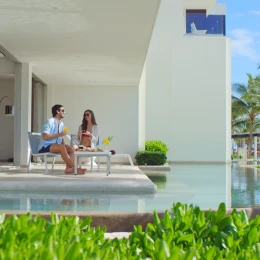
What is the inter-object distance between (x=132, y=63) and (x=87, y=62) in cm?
109

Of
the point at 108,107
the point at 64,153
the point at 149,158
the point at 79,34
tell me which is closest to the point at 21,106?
the point at 64,153

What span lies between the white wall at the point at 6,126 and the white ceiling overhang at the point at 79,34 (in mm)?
2946

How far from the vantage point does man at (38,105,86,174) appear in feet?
31.0

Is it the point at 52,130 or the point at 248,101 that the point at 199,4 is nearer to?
the point at 248,101

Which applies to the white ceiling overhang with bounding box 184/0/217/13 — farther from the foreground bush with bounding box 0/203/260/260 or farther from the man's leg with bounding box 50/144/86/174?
the foreground bush with bounding box 0/203/260/260

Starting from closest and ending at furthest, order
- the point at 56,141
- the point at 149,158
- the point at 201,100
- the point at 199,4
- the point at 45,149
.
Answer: the point at 45,149 → the point at 56,141 → the point at 149,158 → the point at 201,100 → the point at 199,4

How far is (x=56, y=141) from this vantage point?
9828 millimetres

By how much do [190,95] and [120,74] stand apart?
21.0ft

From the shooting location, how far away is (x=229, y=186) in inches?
364

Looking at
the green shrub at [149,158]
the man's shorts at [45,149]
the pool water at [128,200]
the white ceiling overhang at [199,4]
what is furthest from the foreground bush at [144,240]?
the white ceiling overhang at [199,4]

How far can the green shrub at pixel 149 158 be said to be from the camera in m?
15.7

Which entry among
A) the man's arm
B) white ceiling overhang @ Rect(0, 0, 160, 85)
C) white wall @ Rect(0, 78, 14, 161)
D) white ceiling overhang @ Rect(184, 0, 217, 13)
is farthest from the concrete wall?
the man's arm

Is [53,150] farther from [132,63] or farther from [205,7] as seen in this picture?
[205,7]

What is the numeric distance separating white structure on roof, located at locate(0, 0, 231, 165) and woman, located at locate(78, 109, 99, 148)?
1406 millimetres
